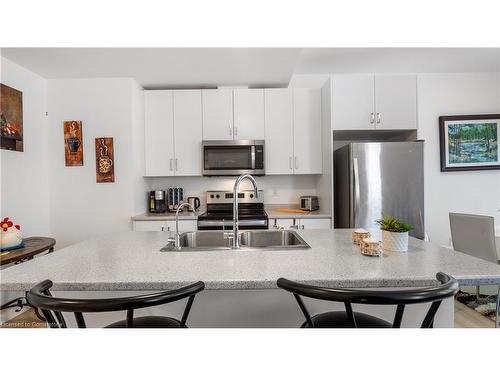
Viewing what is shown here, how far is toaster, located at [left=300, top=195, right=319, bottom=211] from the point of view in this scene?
3.24 m

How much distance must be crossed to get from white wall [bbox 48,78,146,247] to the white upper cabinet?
90.9 inches

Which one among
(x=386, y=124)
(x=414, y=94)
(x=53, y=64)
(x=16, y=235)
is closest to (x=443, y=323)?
(x=386, y=124)

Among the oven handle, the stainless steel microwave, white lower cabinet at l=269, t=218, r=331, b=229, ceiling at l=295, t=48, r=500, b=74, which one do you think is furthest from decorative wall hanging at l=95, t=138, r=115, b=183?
ceiling at l=295, t=48, r=500, b=74

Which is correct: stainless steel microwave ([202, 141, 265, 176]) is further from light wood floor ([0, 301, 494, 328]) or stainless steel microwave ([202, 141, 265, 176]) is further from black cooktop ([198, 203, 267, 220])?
light wood floor ([0, 301, 494, 328])

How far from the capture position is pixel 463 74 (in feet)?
11.5

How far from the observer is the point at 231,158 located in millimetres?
3154

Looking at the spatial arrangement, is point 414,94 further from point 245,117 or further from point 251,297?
point 251,297

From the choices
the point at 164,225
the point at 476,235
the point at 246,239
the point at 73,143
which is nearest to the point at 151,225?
the point at 164,225

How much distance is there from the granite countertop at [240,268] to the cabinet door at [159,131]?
A: 6.26ft

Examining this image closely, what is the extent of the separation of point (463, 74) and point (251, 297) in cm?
410

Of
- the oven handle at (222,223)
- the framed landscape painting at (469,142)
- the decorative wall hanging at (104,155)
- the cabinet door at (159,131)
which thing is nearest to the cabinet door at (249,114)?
the cabinet door at (159,131)

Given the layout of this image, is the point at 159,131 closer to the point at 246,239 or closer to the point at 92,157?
the point at 92,157

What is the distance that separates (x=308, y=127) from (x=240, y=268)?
97.8 inches

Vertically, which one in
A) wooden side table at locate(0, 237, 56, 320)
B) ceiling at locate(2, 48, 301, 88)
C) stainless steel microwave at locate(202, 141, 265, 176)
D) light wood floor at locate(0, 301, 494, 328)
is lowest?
light wood floor at locate(0, 301, 494, 328)
